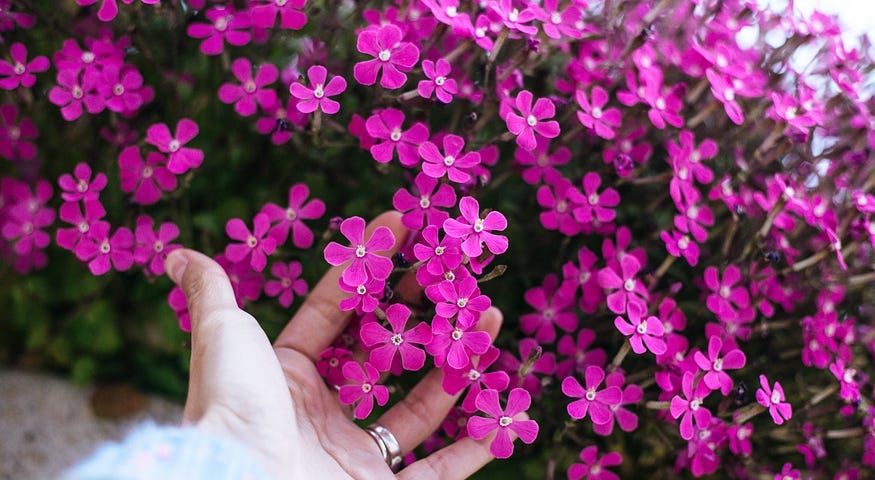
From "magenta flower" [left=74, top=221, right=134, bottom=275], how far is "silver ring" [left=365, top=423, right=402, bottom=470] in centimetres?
37

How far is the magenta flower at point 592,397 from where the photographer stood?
82 cm

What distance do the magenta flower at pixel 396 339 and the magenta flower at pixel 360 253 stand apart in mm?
44

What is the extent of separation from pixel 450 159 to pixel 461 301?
0.53 ft

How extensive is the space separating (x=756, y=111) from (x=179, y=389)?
39.0 inches

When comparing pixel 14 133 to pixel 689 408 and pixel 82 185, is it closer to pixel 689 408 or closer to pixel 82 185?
pixel 82 185

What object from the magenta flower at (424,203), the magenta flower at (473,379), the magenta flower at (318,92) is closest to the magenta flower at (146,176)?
the magenta flower at (318,92)

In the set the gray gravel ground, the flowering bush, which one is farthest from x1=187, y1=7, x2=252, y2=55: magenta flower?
the gray gravel ground

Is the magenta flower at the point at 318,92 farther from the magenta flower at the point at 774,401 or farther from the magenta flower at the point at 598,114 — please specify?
the magenta flower at the point at 774,401

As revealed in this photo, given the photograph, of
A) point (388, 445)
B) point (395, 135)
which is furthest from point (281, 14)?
point (388, 445)

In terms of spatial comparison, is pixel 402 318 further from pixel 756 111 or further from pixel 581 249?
pixel 756 111

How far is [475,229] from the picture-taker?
2.48 ft

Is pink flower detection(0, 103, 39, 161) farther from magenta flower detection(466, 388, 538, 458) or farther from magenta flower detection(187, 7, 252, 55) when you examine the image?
magenta flower detection(466, 388, 538, 458)

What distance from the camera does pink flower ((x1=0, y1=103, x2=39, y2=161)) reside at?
100 cm

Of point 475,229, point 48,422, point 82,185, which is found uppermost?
point 475,229
